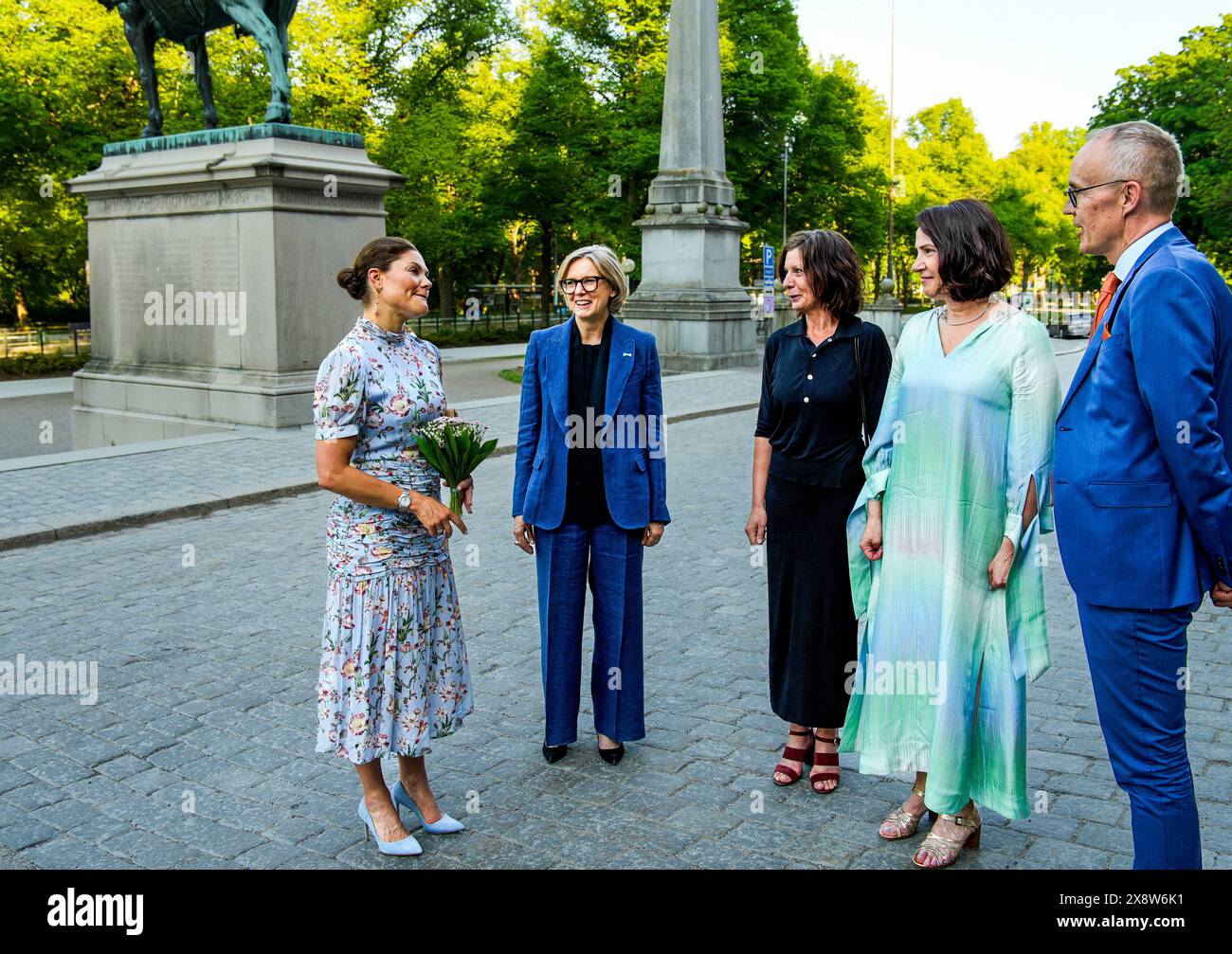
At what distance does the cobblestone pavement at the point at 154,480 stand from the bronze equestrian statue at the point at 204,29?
4.28 meters

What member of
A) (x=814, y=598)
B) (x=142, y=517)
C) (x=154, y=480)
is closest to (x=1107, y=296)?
(x=814, y=598)

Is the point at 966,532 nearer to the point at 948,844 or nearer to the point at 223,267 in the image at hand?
the point at 948,844

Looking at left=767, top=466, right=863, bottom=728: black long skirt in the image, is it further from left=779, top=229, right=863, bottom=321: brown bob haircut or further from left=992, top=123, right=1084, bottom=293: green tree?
left=992, top=123, right=1084, bottom=293: green tree

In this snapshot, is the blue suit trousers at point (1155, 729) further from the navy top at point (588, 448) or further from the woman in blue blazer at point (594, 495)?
the navy top at point (588, 448)

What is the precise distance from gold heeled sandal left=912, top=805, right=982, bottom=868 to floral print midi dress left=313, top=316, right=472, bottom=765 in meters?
1.77

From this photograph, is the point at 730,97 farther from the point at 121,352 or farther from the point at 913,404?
the point at 913,404

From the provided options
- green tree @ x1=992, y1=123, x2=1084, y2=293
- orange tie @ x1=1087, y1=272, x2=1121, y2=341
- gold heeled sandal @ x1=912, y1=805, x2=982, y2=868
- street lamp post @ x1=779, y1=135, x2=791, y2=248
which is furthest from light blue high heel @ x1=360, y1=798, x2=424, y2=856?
green tree @ x1=992, y1=123, x2=1084, y2=293

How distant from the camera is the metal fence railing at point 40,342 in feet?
100

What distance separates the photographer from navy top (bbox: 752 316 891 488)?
4570 mm

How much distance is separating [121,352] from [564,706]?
13.7 meters

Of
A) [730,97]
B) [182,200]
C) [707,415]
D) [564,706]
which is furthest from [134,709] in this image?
[730,97]

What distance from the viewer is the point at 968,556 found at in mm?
3975

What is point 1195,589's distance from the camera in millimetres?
3258

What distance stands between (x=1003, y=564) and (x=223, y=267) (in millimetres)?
12986
